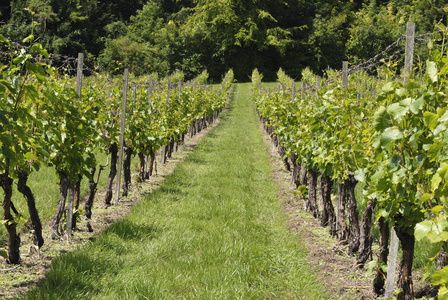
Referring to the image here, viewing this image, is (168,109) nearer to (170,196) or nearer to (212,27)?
(170,196)

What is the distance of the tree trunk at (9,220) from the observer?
141 inches

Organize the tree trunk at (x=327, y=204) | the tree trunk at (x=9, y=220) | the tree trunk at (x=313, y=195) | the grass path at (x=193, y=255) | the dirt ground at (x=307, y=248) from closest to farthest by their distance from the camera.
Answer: the grass path at (x=193, y=255) → the dirt ground at (x=307, y=248) → the tree trunk at (x=9, y=220) → the tree trunk at (x=327, y=204) → the tree trunk at (x=313, y=195)

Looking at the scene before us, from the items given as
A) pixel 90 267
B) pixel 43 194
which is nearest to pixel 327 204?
pixel 90 267

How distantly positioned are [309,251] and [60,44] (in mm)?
33051

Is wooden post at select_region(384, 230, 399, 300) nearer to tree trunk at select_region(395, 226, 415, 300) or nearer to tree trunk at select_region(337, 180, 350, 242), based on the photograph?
tree trunk at select_region(395, 226, 415, 300)

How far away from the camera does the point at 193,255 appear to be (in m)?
4.08

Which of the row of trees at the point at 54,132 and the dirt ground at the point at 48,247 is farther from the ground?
the row of trees at the point at 54,132

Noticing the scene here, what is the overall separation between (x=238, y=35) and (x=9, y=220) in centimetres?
3867

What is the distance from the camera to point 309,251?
14.4ft

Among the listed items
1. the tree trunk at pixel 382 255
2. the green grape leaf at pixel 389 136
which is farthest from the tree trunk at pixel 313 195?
the green grape leaf at pixel 389 136

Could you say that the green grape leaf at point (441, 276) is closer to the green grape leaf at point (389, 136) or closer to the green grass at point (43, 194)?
the green grape leaf at point (389, 136)

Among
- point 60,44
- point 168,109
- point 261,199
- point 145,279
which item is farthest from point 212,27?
point 145,279

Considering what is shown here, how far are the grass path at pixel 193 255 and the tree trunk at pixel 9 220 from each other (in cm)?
46

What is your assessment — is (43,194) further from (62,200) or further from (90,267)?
(90,267)
